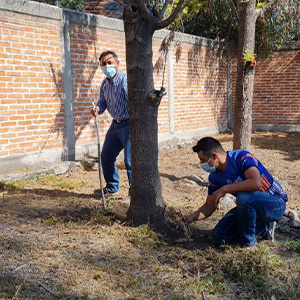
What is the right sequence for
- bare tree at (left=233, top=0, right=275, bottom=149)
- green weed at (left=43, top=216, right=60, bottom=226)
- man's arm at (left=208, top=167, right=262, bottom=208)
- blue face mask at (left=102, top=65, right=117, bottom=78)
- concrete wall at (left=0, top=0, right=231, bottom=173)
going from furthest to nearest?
bare tree at (left=233, top=0, right=275, bottom=149), concrete wall at (left=0, top=0, right=231, bottom=173), blue face mask at (left=102, top=65, right=117, bottom=78), green weed at (left=43, top=216, right=60, bottom=226), man's arm at (left=208, top=167, right=262, bottom=208)

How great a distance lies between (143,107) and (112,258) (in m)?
1.48

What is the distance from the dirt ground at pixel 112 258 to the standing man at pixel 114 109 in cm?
53

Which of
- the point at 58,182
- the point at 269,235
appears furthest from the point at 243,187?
the point at 58,182

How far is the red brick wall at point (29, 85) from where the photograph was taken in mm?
6414

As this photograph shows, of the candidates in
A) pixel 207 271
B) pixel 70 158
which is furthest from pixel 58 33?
pixel 207 271

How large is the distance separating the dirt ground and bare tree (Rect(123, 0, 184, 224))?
0.26m

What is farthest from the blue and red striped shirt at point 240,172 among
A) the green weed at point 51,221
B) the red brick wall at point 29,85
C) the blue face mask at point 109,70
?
the red brick wall at point 29,85

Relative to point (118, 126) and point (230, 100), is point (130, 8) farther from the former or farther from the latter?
point (230, 100)

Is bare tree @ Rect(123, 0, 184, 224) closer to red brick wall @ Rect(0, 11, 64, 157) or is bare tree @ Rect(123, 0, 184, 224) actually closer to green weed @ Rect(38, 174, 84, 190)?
green weed @ Rect(38, 174, 84, 190)

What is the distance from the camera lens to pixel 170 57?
1031 cm

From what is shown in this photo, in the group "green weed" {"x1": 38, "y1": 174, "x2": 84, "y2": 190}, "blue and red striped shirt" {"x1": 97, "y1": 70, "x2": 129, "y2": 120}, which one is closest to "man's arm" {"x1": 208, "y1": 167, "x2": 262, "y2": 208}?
"blue and red striped shirt" {"x1": 97, "y1": 70, "x2": 129, "y2": 120}

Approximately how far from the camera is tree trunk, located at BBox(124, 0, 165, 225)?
4129 mm

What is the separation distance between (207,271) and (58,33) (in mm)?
5218

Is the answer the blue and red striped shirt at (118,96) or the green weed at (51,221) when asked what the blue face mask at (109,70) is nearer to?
the blue and red striped shirt at (118,96)
